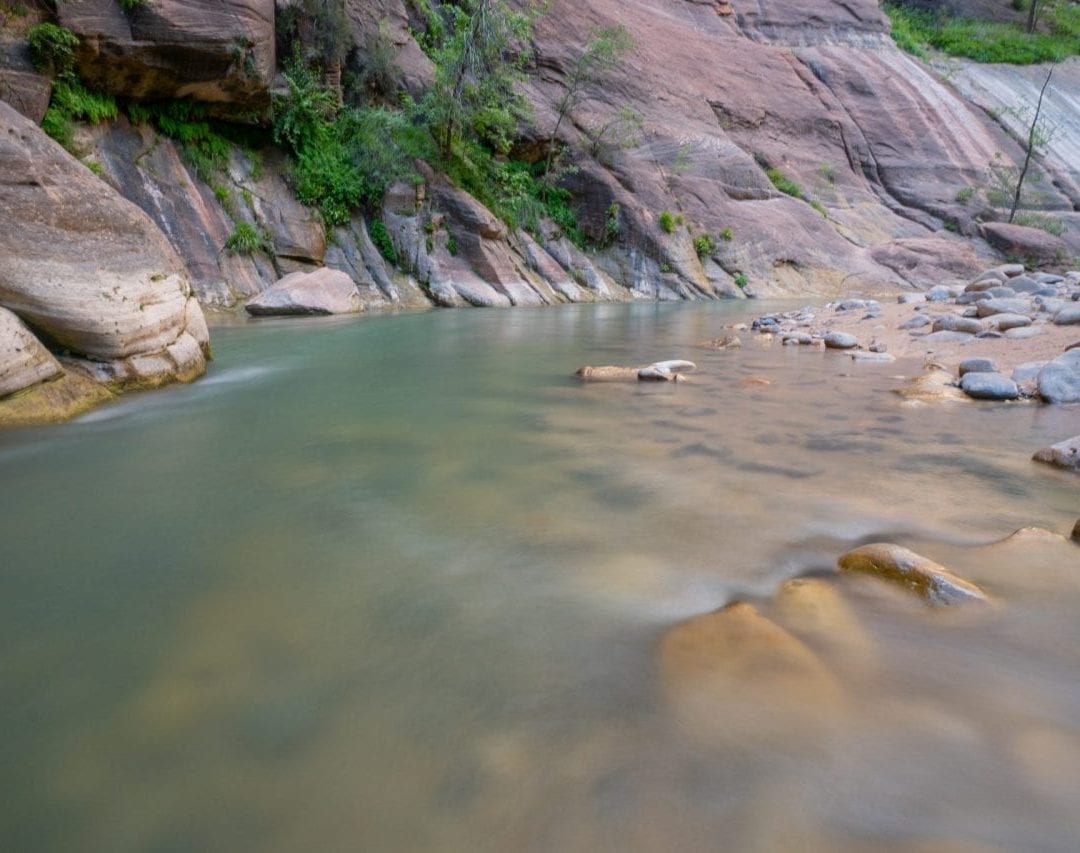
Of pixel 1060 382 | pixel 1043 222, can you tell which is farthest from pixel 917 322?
pixel 1043 222

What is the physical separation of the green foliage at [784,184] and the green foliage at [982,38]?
1532cm

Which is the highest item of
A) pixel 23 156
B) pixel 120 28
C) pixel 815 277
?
pixel 120 28

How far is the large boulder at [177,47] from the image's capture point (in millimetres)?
11062

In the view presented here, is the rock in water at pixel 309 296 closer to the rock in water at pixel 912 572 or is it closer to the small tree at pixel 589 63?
the small tree at pixel 589 63

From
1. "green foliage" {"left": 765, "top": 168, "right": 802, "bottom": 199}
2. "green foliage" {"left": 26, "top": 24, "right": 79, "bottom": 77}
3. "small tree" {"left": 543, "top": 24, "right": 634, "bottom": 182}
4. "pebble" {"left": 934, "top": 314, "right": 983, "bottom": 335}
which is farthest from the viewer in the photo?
"green foliage" {"left": 765, "top": 168, "right": 802, "bottom": 199}

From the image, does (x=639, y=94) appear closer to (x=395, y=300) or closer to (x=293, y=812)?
(x=395, y=300)

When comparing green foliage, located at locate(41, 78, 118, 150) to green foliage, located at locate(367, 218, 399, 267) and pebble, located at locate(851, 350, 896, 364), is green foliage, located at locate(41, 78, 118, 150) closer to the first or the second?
green foliage, located at locate(367, 218, 399, 267)

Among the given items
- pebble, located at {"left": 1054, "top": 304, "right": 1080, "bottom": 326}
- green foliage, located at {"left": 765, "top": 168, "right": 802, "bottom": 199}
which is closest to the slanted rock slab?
pebble, located at {"left": 1054, "top": 304, "right": 1080, "bottom": 326}

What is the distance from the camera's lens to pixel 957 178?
27.3 m

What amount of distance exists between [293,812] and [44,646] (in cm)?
93

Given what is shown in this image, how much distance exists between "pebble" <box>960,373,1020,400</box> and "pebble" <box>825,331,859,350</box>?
9.10 ft

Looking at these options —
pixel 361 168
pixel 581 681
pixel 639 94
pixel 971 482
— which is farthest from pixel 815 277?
pixel 581 681

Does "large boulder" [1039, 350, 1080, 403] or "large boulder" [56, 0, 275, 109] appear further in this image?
"large boulder" [56, 0, 275, 109]

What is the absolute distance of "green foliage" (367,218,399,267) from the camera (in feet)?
48.6
